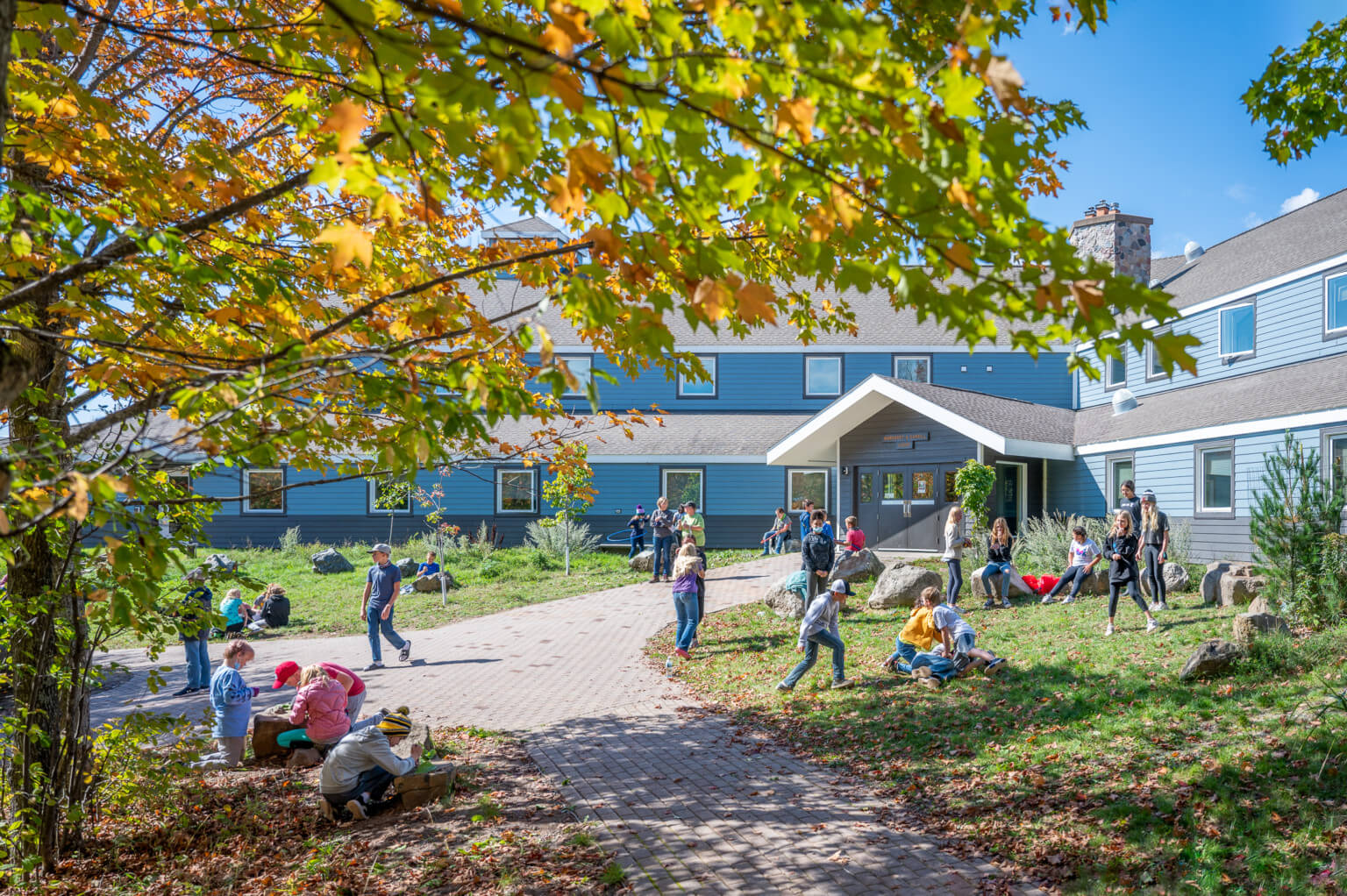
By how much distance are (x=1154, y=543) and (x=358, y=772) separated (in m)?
10.3

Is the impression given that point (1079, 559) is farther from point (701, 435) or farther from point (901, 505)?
point (701, 435)

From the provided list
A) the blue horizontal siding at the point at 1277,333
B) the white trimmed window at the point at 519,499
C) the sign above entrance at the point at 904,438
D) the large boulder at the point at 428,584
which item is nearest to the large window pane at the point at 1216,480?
the blue horizontal siding at the point at 1277,333

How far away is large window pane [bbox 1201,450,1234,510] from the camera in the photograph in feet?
54.1

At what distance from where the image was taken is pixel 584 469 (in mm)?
6637

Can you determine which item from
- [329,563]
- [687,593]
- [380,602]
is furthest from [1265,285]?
[329,563]

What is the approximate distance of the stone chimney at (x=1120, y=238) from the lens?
21.6 metres

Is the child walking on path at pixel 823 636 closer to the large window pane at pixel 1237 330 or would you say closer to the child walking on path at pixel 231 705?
the child walking on path at pixel 231 705

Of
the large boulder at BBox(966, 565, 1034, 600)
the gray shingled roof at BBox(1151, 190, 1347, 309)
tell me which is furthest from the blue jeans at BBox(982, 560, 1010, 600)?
the gray shingled roof at BBox(1151, 190, 1347, 309)

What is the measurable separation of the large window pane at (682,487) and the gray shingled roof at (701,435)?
0.85m

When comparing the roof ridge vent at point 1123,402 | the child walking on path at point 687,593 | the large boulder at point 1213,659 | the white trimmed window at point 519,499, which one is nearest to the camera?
the large boulder at point 1213,659

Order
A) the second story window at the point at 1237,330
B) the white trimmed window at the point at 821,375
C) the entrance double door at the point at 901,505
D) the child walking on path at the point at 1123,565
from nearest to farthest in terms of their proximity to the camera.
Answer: the child walking on path at the point at 1123,565, the second story window at the point at 1237,330, the entrance double door at the point at 901,505, the white trimmed window at the point at 821,375

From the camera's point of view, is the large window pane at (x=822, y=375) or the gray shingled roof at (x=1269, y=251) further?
the large window pane at (x=822, y=375)

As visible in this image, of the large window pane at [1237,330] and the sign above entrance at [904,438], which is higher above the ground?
the large window pane at [1237,330]

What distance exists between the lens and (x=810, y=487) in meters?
26.2
